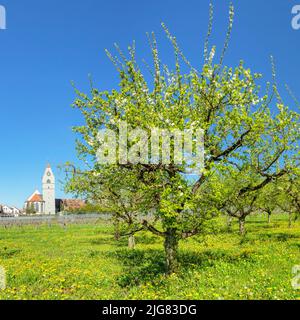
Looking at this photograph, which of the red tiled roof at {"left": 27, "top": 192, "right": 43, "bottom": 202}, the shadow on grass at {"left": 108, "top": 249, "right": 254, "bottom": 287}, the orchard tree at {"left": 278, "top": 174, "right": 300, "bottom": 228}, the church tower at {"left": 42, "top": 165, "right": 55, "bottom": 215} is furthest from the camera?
the red tiled roof at {"left": 27, "top": 192, "right": 43, "bottom": 202}

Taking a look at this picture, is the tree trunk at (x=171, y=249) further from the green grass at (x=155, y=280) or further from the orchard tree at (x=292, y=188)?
the orchard tree at (x=292, y=188)

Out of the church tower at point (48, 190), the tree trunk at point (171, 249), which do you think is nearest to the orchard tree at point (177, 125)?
the tree trunk at point (171, 249)

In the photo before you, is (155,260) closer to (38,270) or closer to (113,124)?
(38,270)

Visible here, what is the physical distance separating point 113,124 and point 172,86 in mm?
2833

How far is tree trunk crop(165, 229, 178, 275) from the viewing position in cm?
1534

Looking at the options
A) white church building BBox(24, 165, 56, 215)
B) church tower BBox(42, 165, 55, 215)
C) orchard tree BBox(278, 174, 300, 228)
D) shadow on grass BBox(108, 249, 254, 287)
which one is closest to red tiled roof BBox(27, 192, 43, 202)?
white church building BBox(24, 165, 56, 215)

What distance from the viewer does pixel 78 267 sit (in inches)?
786

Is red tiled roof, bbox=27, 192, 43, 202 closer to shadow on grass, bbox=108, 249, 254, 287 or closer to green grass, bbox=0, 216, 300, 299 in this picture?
shadow on grass, bbox=108, 249, 254, 287

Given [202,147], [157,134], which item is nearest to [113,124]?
[157,134]

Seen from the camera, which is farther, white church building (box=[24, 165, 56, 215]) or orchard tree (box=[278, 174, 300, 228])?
white church building (box=[24, 165, 56, 215])


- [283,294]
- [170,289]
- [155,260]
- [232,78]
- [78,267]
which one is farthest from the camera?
[155,260]

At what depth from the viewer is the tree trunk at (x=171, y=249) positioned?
15.3 meters

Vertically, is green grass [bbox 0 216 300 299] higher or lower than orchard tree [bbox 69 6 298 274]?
lower

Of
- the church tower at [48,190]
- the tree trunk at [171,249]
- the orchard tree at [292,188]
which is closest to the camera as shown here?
the tree trunk at [171,249]
